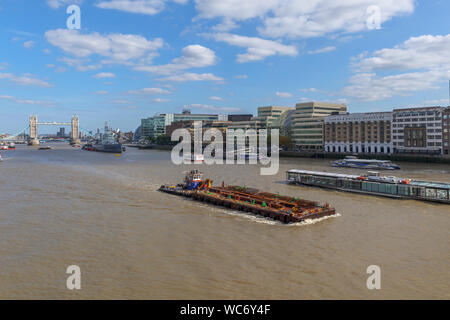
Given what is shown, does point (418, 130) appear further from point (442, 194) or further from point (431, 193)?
point (442, 194)

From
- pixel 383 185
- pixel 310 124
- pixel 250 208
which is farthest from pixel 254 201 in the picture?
pixel 310 124

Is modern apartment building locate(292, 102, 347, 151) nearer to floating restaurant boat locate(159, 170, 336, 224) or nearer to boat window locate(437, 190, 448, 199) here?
floating restaurant boat locate(159, 170, 336, 224)

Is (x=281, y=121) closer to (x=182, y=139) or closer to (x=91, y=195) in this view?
(x=182, y=139)

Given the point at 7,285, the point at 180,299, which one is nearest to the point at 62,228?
the point at 7,285

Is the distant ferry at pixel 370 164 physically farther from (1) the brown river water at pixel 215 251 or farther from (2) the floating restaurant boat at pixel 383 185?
(1) the brown river water at pixel 215 251

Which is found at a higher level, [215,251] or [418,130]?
[418,130]

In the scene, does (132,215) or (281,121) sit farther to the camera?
(281,121)
